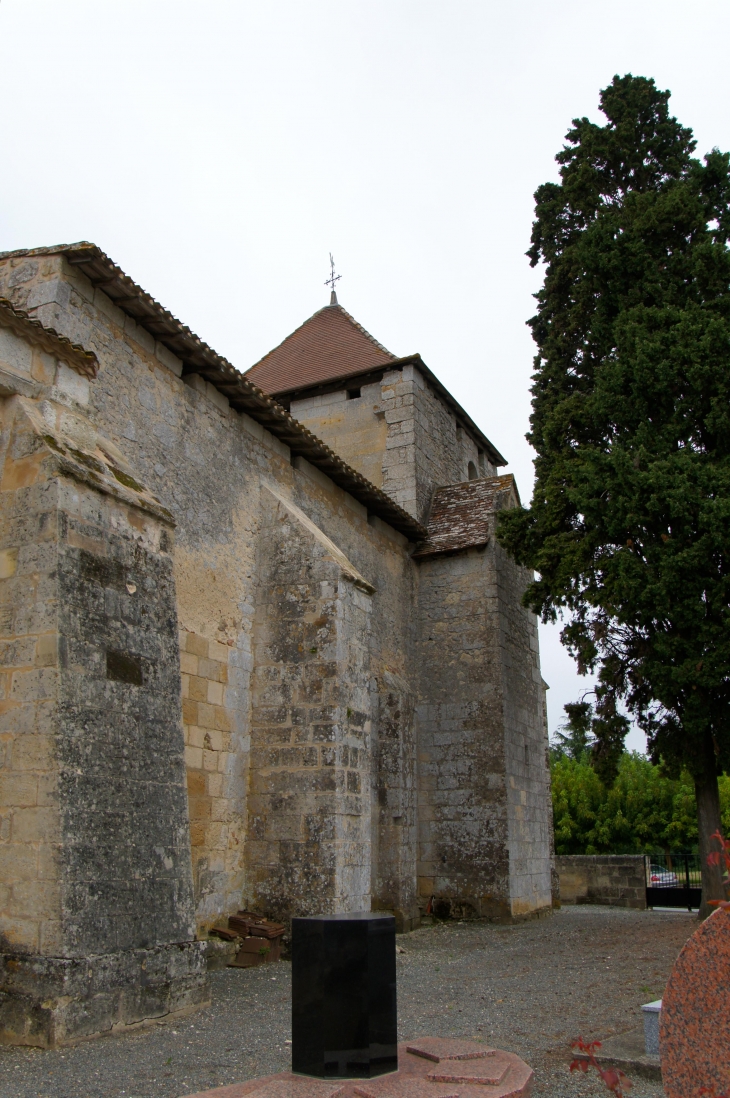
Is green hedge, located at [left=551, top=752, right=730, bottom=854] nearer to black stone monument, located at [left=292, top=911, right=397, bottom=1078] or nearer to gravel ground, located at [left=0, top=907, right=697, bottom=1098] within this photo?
gravel ground, located at [left=0, top=907, right=697, bottom=1098]

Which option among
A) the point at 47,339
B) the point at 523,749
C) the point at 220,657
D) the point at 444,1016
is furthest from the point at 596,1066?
the point at 523,749

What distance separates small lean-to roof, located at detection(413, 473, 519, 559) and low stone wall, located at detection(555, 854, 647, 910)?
22.9ft

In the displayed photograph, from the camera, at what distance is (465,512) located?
14.2 meters

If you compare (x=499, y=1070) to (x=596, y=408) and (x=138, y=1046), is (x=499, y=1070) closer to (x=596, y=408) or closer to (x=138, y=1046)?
(x=138, y=1046)

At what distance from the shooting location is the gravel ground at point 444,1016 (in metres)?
4.12

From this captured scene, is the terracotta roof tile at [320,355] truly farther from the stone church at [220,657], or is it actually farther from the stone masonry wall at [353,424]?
the stone masonry wall at [353,424]

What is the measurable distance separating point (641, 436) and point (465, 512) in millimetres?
4040

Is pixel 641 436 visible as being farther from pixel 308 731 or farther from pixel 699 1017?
pixel 699 1017

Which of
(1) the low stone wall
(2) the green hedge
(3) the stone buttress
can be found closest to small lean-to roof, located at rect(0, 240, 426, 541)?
(3) the stone buttress

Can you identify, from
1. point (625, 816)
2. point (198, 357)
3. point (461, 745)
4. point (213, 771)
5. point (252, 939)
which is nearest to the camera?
point (252, 939)


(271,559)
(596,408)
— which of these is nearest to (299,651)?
(271,559)

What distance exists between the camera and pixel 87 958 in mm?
4684

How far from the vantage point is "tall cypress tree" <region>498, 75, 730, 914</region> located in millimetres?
9875

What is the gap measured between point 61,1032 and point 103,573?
2.58m
